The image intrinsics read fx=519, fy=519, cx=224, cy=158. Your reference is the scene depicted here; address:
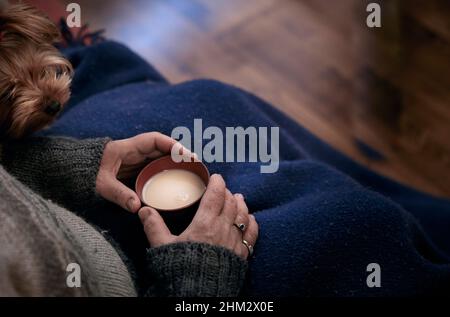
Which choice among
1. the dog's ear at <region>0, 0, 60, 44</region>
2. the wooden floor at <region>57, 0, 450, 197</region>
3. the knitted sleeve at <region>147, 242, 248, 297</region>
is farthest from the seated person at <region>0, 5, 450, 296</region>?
the wooden floor at <region>57, 0, 450, 197</region>

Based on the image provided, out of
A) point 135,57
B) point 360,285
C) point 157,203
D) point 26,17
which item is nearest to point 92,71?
point 135,57

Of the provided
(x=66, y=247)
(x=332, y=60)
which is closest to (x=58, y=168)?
(x=66, y=247)

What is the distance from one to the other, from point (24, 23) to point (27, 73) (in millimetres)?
76

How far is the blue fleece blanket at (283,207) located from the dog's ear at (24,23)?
19 centimetres

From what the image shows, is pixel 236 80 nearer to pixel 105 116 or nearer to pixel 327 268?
pixel 105 116

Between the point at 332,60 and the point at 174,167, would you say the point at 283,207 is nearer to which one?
the point at 174,167

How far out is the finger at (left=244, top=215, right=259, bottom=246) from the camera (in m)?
0.78

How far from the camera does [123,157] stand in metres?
0.84

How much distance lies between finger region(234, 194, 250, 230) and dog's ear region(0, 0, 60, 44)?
15.9 inches

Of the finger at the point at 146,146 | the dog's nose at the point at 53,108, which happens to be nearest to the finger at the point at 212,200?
the finger at the point at 146,146

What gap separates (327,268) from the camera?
76 centimetres

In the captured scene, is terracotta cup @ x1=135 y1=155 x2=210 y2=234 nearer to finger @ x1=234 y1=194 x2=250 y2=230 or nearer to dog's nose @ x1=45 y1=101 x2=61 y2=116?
finger @ x1=234 y1=194 x2=250 y2=230

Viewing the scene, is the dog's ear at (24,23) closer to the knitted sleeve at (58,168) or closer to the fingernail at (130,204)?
the knitted sleeve at (58,168)

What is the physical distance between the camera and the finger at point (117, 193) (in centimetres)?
77
